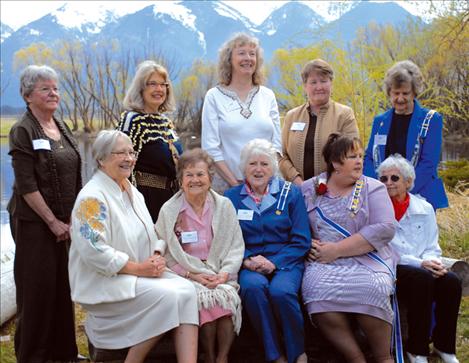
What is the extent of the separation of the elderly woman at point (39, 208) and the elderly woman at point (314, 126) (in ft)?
5.17

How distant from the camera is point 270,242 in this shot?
3.55m

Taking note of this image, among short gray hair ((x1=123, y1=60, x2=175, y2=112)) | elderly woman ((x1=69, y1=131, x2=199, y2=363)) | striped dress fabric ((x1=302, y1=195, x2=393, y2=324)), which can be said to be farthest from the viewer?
short gray hair ((x1=123, y1=60, x2=175, y2=112))

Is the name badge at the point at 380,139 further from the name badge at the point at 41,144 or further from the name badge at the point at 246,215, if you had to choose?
the name badge at the point at 41,144

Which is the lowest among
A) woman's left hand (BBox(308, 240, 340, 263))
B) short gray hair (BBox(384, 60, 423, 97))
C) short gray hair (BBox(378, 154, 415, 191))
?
woman's left hand (BBox(308, 240, 340, 263))

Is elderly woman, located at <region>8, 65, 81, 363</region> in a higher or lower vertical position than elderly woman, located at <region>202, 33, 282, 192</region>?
lower

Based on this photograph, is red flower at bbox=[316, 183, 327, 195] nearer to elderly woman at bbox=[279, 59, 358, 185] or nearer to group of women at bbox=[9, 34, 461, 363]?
group of women at bbox=[9, 34, 461, 363]

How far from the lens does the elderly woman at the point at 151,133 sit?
390 centimetres

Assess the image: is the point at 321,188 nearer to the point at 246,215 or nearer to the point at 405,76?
the point at 246,215

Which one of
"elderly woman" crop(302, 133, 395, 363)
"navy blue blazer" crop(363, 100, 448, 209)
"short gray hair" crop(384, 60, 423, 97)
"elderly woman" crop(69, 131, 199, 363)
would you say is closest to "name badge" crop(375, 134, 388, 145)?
"navy blue blazer" crop(363, 100, 448, 209)

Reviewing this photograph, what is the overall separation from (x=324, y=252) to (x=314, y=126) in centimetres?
108

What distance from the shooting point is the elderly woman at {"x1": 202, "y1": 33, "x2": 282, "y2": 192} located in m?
4.03

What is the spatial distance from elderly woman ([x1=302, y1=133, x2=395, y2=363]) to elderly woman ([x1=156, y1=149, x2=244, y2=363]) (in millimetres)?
482

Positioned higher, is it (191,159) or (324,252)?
(191,159)

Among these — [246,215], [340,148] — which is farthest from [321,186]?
[246,215]
